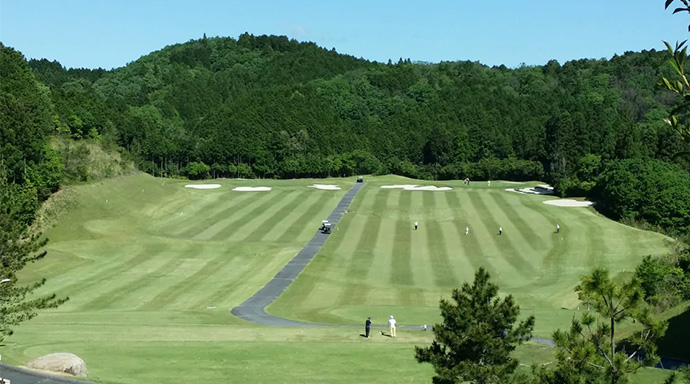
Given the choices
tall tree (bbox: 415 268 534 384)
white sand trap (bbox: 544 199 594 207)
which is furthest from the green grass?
tall tree (bbox: 415 268 534 384)

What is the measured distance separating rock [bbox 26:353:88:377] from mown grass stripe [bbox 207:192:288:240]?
52.2 metres

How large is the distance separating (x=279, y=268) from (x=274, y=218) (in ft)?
81.2

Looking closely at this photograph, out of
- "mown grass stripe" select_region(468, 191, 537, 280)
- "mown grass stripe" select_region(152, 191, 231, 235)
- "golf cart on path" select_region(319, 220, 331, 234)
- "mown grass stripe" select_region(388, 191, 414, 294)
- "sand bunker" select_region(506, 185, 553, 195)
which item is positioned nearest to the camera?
"mown grass stripe" select_region(388, 191, 414, 294)

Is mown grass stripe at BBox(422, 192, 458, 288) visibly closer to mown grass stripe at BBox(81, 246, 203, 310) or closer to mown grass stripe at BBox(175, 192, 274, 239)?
mown grass stripe at BBox(175, 192, 274, 239)

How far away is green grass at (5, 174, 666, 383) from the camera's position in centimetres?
3566

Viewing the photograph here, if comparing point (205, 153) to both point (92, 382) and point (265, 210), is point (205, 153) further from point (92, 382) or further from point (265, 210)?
point (92, 382)

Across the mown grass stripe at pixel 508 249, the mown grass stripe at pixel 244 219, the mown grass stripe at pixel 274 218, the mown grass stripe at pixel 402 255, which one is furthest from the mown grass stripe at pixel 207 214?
the mown grass stripe at pixel 508 249

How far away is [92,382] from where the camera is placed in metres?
26.9

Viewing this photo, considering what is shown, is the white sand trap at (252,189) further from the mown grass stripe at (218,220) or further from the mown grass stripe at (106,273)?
the mown grass stripe at (106,273)

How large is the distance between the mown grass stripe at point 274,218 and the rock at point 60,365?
5109cm

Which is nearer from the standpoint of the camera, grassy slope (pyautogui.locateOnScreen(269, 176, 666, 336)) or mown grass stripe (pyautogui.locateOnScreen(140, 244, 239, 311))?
mown grass stripe (pyautogui.locateOnScreen(140, 244, 239, 311))

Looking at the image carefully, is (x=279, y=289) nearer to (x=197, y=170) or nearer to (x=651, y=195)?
(x=651, y=195)

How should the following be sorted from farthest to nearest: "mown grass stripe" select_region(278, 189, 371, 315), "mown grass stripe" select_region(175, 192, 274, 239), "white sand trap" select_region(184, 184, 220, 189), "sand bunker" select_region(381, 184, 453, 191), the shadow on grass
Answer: "sand bunker" select_region(381, 184, 453, 191) → "white sand trap" select_region(184, 184, 220, 189) → "mown grass stripe" select_region(175, 192, 274, 239) → "mown grass stripe" select_region(278, 189, 371, 315) → the shadow on grass

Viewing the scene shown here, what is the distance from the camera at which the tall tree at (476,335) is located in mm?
23484
